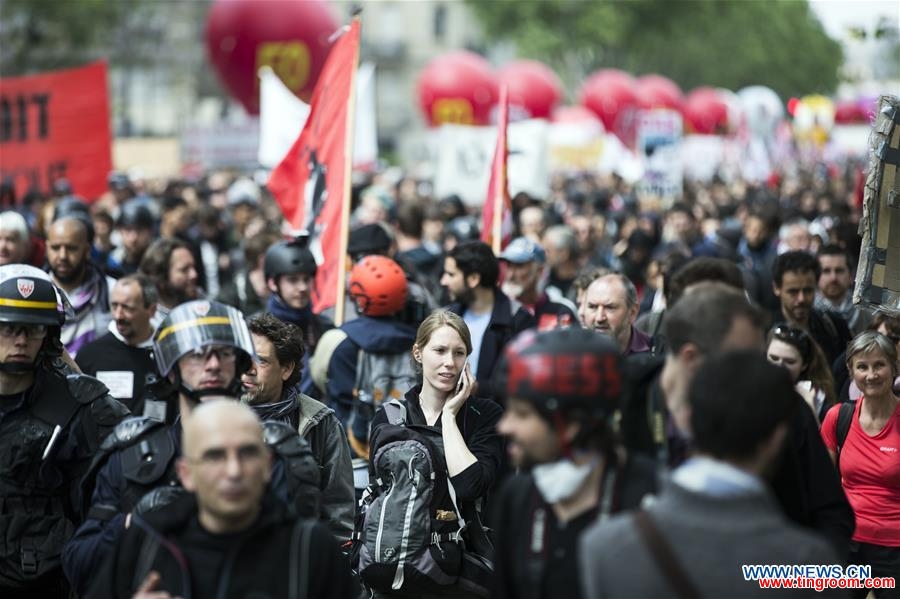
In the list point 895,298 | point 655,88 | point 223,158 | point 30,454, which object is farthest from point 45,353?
point 655,88

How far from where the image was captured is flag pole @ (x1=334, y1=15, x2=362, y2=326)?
8.84m

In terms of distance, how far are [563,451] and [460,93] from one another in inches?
1292

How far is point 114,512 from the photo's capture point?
14.6ft

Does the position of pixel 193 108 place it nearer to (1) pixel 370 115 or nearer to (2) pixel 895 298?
(1) pixel 370 115

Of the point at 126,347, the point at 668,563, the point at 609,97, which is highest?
the point at 609,97

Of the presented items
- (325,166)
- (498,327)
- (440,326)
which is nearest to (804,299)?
(498,327)

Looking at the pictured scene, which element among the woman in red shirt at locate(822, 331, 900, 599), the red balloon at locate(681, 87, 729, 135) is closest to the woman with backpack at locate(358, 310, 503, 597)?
the woman in red shirt at locate(822, 331, 900, 599)

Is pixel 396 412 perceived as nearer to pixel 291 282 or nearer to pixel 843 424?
pixel 843 424

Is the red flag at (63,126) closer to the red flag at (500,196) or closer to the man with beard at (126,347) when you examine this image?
the red flag at (500,196)

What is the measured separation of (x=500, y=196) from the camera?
1077 cm

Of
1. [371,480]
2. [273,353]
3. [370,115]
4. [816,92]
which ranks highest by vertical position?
[816,92]

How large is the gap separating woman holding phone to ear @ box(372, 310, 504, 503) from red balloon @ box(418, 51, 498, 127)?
29.9 meters

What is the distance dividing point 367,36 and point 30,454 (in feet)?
267

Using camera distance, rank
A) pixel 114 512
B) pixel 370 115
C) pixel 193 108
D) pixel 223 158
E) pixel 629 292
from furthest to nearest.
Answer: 1. pixel 193 108
2. pixel 223 158
3. pixel 370 115
4. pixel 629 292
5. pixel 114 512
